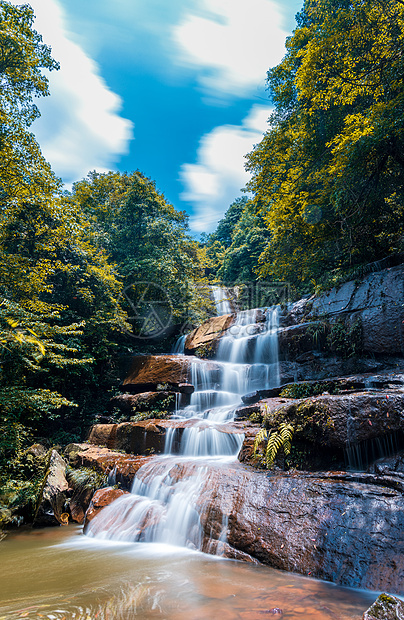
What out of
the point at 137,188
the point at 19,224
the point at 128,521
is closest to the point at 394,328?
A: the point at 128,521

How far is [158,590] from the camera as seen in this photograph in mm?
3504

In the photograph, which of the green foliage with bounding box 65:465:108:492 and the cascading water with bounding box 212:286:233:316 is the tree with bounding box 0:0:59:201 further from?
the cascading water with bounding box 212:286:233:316

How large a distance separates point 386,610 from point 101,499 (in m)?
6.07

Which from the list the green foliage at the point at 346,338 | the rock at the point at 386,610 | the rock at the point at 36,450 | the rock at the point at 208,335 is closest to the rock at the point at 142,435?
the rock at the point at 36,450

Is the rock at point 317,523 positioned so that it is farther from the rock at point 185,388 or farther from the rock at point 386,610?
the rock at point 185,388

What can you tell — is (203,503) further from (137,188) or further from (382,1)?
(137,188)

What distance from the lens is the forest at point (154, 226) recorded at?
906 centimetres

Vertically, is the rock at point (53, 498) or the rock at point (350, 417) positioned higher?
the rock at point (350, 417)

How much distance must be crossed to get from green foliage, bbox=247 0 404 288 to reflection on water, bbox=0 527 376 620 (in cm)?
1000

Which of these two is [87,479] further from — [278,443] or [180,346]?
[180,346]

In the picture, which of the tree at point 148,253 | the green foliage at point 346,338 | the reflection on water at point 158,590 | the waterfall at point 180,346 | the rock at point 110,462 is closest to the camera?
the reflection on water at point 158,590

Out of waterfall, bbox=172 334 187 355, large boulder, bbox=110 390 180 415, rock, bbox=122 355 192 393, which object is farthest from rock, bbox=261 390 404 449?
waterfall, bbox=172 334 187 355

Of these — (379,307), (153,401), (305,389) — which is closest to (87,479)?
(153,401)

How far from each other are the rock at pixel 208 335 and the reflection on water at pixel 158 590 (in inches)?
397
